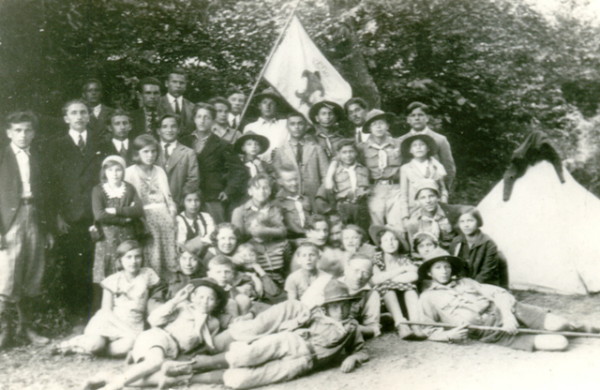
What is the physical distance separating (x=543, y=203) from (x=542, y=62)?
155 centimetres

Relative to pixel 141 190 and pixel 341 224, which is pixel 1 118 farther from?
pixel 341 224

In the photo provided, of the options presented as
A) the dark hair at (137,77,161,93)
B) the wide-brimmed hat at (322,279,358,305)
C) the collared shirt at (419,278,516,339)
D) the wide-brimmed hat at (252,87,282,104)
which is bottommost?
the collared shirt at (419,278,516,339)

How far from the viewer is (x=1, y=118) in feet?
16.1

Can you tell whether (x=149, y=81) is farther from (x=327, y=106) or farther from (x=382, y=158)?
(x=382, y=158)

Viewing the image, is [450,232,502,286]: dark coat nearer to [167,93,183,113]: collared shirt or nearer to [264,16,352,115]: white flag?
[264,16,352,115]: white flag

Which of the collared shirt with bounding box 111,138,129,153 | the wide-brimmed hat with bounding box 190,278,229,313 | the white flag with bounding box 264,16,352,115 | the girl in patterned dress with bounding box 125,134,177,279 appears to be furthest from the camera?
the white flag with bounding box 264,16,352,115

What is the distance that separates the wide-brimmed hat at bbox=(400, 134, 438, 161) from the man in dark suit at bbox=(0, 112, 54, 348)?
299cm

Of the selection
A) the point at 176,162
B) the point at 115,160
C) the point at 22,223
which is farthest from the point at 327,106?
the point at 22,223

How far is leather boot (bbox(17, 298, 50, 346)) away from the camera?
4.67 metres

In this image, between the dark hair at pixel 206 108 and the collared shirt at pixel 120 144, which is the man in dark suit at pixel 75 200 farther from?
the dark hair at pixel 206 108

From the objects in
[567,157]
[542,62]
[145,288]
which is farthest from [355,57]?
[145,288]

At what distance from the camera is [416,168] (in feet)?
18.6

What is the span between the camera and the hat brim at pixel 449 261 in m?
4.84

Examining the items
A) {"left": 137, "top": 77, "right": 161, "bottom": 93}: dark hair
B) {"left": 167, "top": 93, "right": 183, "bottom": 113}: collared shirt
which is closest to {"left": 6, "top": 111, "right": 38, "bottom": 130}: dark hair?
{"left": 137, "top": 77, "right": 161, "bottom": 93}: dark hair
